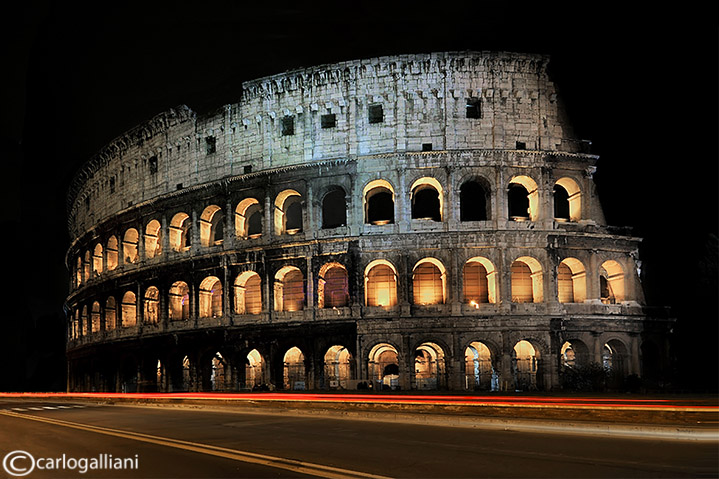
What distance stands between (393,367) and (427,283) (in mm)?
4744

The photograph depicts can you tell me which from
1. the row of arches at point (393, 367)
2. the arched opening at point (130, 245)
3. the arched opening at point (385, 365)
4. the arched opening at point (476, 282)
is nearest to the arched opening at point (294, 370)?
the row of arches at point (393, 367)

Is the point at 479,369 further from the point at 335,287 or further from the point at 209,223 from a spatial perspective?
the point at 209,223

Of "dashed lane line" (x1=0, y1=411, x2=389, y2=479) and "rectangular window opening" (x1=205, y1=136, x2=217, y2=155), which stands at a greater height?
"rectangular window opening" (x1=205, y1=136, x2=217, y2=155)

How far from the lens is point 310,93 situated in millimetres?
32688

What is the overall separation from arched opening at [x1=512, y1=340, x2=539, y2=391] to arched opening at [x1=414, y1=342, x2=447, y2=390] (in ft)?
11.1

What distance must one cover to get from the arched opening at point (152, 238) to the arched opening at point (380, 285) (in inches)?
567

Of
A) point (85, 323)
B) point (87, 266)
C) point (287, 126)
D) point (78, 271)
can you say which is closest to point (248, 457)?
point (287, 126)

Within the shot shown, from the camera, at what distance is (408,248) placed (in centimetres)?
3048

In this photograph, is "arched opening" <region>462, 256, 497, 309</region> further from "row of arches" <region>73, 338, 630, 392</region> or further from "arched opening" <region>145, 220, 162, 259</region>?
"arched opening" <region>145, 220, 162, 259</region>

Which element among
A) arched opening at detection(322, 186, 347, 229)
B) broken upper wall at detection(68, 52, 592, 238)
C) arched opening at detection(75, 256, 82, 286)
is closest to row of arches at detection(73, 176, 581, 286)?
arched opening at detection(322, 186, 347, 229)

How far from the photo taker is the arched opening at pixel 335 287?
3266 cm

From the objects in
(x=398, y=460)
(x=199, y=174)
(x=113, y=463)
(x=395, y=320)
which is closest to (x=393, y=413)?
(x=398, y=460)

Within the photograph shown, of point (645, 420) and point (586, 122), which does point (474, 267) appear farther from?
point (645, 420)

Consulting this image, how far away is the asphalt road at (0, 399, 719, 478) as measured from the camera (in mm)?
8414
